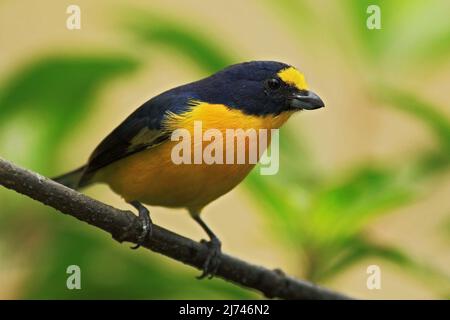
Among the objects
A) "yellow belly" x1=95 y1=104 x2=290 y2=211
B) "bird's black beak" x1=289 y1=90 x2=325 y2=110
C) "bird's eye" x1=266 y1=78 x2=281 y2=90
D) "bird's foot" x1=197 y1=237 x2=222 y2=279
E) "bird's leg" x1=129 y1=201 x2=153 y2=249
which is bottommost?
"bird's foot" x1=197 y1=237 x2=222 y2=279

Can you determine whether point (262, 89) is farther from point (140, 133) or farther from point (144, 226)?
point (144, 226)

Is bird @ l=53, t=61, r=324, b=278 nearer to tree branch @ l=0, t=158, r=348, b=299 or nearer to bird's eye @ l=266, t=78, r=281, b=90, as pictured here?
bird's eye @ l=266, t=78, r=281, b=90

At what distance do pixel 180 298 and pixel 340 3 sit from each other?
0.93m

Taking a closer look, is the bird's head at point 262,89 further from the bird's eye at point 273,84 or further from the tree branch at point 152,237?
the tree branch at point 152,237

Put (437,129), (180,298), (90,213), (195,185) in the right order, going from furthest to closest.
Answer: (195,185) < (180,298) < (437,129) < (90,213)

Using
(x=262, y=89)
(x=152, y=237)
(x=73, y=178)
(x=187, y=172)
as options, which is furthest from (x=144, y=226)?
(x=73, y=178)

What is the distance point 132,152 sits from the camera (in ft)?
7.93

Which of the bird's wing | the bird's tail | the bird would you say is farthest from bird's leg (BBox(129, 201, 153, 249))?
the bird's tail

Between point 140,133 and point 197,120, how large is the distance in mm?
183

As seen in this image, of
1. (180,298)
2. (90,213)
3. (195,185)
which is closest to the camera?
(90,213)

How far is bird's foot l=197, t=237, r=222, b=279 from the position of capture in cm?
237

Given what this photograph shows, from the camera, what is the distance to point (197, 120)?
7.70 ft
